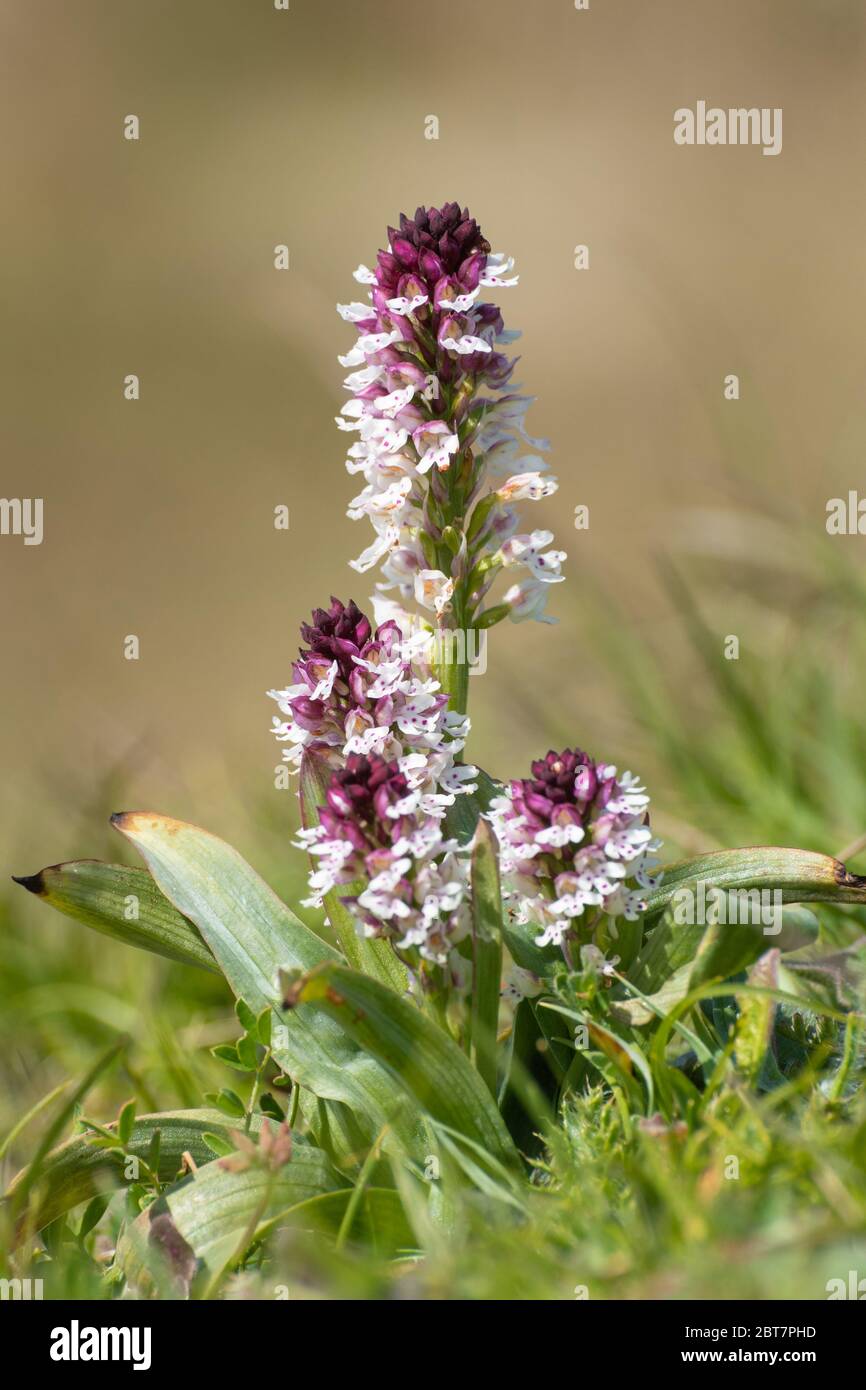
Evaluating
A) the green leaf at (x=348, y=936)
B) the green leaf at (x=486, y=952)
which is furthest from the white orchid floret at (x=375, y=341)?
the green leaf at (x=486, y=952)

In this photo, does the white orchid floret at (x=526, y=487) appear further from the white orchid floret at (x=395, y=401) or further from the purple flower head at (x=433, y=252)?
the purple flower head at (x=433, y=252)

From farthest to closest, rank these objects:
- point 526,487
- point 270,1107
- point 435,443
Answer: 1. point 270,1107
2. point 526,487
3. point 435,443

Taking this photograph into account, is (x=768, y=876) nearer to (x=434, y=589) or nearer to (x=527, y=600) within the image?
(x=527, y=600)

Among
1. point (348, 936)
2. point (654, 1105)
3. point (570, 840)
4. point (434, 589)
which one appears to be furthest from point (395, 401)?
point (654, 1105)

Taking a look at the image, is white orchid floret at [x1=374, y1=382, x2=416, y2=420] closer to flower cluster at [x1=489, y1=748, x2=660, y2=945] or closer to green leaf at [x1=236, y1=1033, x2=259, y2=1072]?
flower cluster at [x1=489, y1=748, x2=660, y2=945]

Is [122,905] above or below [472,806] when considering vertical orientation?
below
